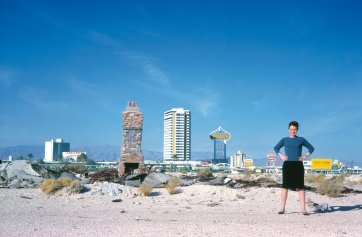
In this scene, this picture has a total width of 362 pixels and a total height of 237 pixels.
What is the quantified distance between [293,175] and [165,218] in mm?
2849

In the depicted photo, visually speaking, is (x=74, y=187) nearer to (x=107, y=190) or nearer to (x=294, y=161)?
(x=107, y=190)

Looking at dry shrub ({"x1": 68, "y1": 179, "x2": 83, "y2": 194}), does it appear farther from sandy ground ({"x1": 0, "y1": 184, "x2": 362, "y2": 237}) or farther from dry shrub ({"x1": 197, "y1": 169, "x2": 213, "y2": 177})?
dry shrub ({"x1": 197, "y1": 169, "x2": 213, "y2": 177})

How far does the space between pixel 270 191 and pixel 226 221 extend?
6.47m

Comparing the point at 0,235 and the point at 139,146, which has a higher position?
the point at 139,146

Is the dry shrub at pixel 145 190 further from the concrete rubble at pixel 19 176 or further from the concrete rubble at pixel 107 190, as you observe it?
the concrete rubble at pixel 19 176

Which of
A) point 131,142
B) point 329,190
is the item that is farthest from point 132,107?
point 329,190

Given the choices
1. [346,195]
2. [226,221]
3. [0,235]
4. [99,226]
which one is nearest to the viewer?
[0,235]

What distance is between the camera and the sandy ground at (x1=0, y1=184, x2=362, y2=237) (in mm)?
6012

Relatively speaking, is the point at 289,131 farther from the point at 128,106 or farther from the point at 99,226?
the point at 128,106

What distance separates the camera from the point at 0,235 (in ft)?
18.2

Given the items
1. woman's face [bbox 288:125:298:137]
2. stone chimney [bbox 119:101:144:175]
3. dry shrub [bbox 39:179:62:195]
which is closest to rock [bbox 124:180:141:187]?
dry shrub [bbox 39:179:62:195]

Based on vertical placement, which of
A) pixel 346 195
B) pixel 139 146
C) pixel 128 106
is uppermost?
pixel 128 106

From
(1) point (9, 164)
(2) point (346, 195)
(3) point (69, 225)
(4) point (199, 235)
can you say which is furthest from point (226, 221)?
(1) point (9, 164)

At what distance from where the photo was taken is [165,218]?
7883mm
